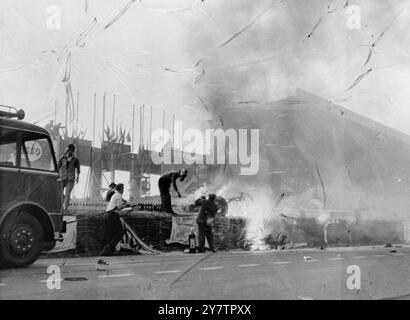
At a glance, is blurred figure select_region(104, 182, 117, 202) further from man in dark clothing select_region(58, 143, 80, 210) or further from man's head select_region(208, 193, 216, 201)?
man's head select_region(208, 193, 216, 201)

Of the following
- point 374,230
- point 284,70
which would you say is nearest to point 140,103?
point 284,70

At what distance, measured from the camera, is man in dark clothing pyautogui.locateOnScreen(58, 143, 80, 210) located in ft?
24.7

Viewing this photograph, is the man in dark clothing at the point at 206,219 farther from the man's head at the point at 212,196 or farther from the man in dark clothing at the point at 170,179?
the man in dark clothing at the point at 170,179

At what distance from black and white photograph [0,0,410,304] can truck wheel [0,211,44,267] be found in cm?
2

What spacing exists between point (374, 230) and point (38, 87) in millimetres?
13497

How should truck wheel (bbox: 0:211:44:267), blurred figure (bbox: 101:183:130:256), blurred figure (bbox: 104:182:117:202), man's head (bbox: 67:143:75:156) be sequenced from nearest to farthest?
1. truck wheel (bbox: 0:211:44:267)
2. man's head (bbox: 67:143:75:156)
3. blurred figure (bbox: 104:182:117:202)
4. blurred figure (bbox: 101:183:130:256)

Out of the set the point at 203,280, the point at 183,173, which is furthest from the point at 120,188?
the point at 203,280

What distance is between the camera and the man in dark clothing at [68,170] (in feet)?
24.7

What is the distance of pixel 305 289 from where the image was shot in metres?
5.70

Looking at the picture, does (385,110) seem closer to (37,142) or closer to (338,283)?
(338,283)

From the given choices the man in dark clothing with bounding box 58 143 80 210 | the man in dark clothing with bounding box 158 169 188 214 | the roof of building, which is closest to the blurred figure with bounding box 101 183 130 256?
the man in dark clothing with bounding box 158 169 188 214

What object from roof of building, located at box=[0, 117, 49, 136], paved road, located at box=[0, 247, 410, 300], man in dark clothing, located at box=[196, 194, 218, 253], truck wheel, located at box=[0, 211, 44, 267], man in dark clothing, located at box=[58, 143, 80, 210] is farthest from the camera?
man in dark clothing, located at box=[196, 194, 218, 253]

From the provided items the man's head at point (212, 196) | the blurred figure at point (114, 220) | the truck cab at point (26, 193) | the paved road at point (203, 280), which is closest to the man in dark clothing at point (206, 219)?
the man's head at point (212, 196)
